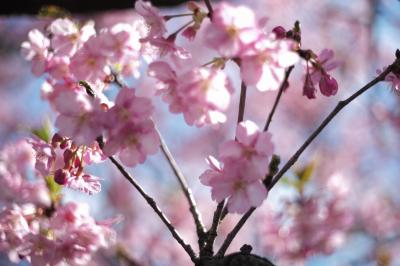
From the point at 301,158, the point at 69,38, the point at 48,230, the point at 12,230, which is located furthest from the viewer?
the point at 301,158

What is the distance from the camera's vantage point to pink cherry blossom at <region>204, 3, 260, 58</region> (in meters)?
1.37

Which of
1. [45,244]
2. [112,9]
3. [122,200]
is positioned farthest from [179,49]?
→ [122,200]

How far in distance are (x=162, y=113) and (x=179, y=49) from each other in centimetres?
757

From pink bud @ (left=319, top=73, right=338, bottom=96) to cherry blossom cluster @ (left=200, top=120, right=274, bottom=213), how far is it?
1.22ft

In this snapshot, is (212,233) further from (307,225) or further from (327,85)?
(307,225)

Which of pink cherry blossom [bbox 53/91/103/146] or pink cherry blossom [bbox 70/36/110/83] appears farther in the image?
pink cherry blossom [bbox 70/36/110/83]

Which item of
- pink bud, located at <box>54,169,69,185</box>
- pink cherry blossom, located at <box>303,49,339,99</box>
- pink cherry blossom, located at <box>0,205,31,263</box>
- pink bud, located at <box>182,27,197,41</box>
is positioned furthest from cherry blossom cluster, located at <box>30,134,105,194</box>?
pink cherry blossom, located at <box>303,49,339,99</box>

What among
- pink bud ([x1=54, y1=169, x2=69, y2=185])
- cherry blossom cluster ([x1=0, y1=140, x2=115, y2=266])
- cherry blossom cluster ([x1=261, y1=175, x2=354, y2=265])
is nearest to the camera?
pink bud ([x1=54, y1=169, x2=69, y2=185])

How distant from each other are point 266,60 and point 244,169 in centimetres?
26

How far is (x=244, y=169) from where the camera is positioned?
1.44 meters

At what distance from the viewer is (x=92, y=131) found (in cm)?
146

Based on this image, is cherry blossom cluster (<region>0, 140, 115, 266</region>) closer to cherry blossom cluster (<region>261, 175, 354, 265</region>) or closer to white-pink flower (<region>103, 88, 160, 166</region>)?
white-pink flower (<region>103, 88, 160, 166</region>)

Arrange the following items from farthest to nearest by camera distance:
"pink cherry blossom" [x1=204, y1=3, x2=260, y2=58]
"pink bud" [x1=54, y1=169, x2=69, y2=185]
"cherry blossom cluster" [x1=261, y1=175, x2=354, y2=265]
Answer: "cherry blossom cluster" [x1=261, y1=175, x2=354, y2=265]
"pink bud" [x1=54, y1=169, x2=69, y2=185]
"pink cherry blossom" [x1=204, y1=3, x2=260, y2=58]

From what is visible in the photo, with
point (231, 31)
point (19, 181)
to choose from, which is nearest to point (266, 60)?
point (231, 31)
